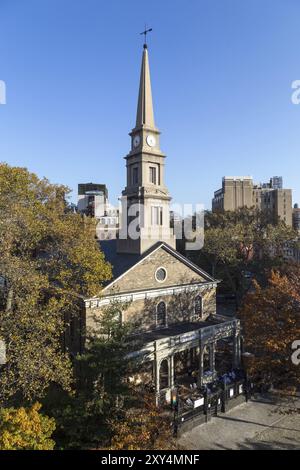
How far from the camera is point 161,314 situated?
25703mm

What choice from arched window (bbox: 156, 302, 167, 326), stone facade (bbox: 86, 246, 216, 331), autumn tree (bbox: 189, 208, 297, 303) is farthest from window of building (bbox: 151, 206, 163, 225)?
autumn tree (bbox: 189, 208, 297, 303)

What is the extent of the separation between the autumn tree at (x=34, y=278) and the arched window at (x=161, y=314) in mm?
6765

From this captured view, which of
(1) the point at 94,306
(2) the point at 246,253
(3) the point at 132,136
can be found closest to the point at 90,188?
(2) the point at 246,253

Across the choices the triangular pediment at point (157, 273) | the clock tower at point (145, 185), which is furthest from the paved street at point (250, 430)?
the clock tower at point (145, 185)

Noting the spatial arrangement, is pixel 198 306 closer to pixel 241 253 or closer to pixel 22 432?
pixel 22 432

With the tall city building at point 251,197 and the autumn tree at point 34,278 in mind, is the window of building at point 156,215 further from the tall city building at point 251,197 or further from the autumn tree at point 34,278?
the tall city building at point 251,197

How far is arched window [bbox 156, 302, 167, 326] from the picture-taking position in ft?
83.7

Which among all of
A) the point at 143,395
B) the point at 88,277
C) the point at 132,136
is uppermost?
the point at 132,136

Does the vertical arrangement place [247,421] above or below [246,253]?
below

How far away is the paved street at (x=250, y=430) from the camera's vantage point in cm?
1738

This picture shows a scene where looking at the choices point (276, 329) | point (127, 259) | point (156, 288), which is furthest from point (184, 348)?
point (127, 259)

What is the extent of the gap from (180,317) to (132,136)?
628 inches
